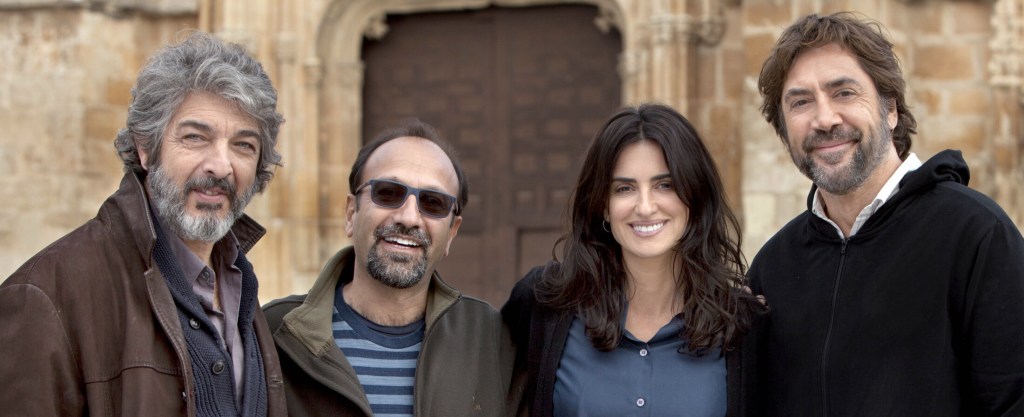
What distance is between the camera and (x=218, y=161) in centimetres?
303

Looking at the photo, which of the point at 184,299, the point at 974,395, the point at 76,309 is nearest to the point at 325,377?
the point at 184,299

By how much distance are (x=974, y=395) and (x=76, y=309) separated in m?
2.10

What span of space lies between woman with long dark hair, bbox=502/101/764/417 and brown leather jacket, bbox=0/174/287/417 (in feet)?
3.58

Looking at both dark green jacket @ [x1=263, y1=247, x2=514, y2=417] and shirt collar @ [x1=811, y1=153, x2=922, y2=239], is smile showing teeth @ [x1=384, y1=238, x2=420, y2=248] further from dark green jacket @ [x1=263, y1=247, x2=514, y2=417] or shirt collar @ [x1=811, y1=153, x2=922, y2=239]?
shirt collar @ [x1=811, y1=153, x2=922, y2=239]

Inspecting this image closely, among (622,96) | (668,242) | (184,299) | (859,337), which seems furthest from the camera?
(622,96)

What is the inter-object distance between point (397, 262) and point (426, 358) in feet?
0.91

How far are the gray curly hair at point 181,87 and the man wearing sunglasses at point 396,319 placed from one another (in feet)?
1.64

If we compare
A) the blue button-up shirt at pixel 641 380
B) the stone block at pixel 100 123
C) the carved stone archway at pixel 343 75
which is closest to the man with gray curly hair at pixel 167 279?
the blue button-up shirt at pixel 641 380

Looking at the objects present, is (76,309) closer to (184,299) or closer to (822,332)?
(184,299)

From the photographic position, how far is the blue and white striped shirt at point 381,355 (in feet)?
10.8

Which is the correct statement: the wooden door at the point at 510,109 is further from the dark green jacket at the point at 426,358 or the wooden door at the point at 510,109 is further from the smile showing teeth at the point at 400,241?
the smile showing teeth at the point at 400,241

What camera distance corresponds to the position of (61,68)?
845 centimetres

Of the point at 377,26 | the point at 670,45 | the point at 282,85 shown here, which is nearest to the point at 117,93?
the point at 282,85

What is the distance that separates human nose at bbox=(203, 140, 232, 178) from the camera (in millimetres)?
3023
